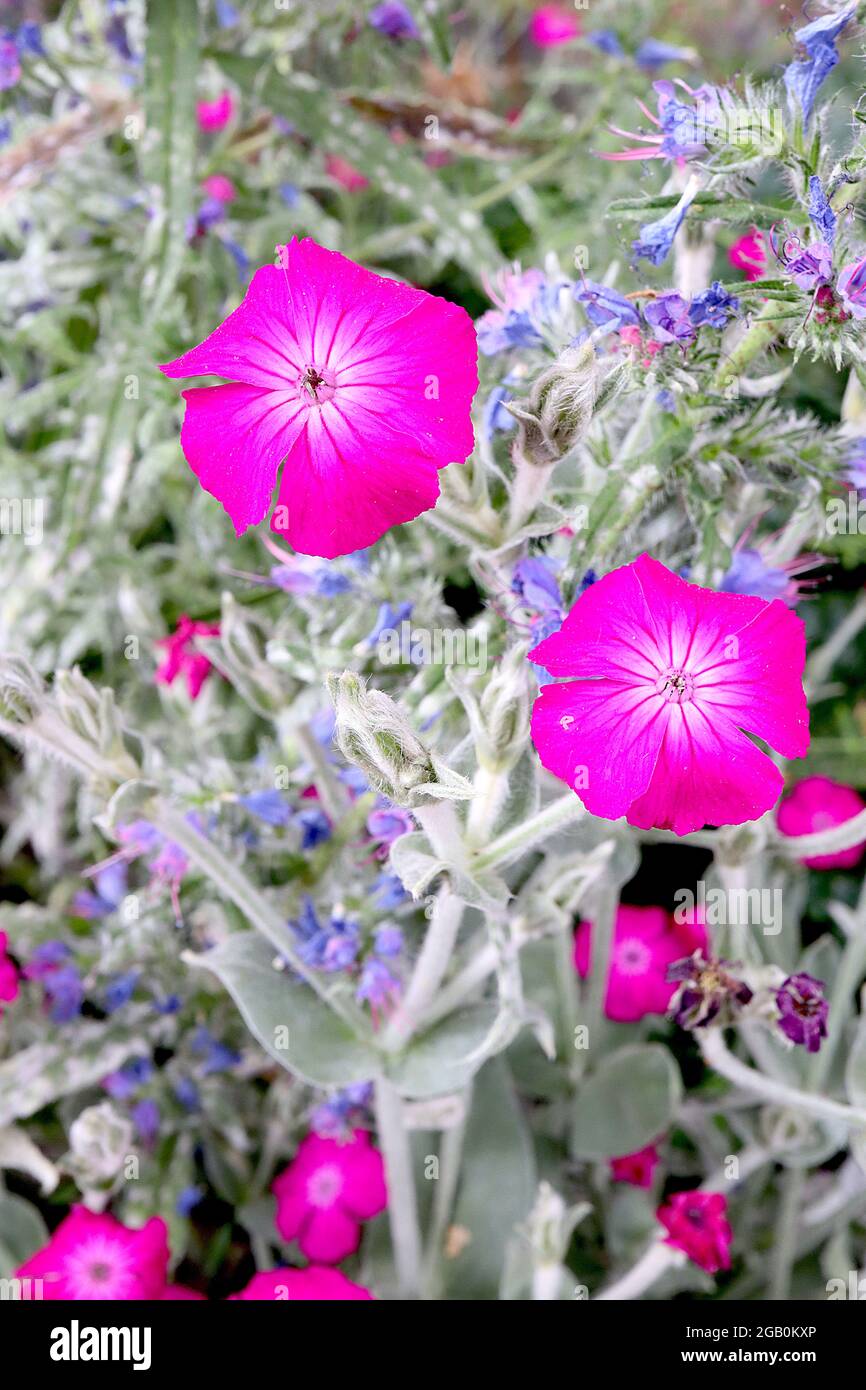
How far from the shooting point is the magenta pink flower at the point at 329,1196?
2.85ft

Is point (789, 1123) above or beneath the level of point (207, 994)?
beneath

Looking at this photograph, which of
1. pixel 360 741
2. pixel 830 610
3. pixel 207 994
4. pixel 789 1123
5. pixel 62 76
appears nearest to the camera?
pixel 360 741

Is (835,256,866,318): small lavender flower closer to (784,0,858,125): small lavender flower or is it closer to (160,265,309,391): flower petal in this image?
(784,0,858,125): small lavender flower

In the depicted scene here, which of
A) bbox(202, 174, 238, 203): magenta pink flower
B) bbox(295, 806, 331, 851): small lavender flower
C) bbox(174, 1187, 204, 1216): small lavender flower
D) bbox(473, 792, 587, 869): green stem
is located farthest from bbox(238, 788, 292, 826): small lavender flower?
bbox(202, 174, 238, 203): magenta pink flower

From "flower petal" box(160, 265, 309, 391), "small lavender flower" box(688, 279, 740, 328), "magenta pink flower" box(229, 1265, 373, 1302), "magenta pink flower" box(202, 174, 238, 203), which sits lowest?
"magenta pink flower" box(229, 1265, 373, 1302)

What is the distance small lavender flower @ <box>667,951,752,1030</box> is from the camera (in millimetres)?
683

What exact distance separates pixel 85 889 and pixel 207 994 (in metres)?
0.20

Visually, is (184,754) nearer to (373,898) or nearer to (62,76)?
(373,898)

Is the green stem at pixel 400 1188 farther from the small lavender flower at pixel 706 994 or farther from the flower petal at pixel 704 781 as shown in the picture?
the flower petal at pixel 704 781

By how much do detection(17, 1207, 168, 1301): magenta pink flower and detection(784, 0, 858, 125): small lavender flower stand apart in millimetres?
766

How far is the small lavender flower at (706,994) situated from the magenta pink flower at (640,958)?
26 cm

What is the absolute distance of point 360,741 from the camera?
0.48 m
